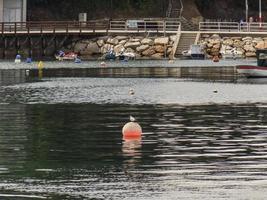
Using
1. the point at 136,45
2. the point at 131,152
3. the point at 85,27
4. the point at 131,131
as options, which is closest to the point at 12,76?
the point at 136,45

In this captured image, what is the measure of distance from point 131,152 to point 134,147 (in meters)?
1.26

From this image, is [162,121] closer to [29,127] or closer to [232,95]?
[29,127]

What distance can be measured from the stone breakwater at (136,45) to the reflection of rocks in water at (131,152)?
300 feet

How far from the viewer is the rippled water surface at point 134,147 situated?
2569cm

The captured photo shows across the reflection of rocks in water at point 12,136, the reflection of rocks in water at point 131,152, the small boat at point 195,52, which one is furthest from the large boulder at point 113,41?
the reflection of rocks in water at point 131,152

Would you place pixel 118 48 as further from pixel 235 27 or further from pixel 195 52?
pixel 235 27

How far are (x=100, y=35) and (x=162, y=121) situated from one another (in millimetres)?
87685

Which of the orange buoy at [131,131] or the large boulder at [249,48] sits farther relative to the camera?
the large boulder at [249,48]

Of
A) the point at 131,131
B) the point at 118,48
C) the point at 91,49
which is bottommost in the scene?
the point at 131,131

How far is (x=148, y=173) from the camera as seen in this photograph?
28.0m

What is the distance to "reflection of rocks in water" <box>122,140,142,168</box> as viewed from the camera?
3020 centimetres

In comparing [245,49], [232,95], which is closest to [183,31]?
[245,49]

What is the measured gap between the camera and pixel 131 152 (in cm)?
3275

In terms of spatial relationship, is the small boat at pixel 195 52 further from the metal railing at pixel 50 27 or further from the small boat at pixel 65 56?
the small boat at pixel 65 56
